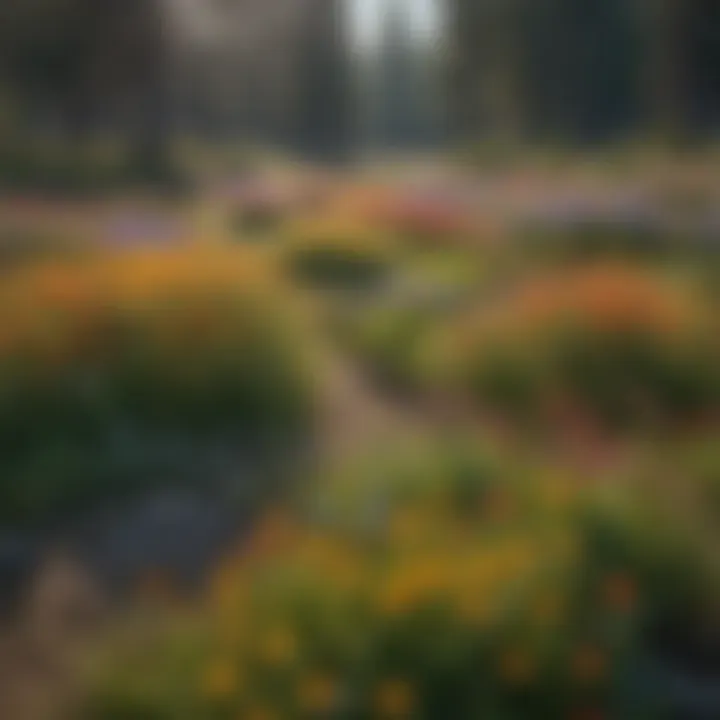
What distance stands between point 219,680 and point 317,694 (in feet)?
0.61

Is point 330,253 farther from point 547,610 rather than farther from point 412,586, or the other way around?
point 547,610

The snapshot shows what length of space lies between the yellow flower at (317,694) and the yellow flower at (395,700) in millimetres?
83

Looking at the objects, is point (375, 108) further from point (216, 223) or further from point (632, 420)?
point (632, 420)

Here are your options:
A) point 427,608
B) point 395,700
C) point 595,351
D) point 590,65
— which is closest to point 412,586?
point 427,608

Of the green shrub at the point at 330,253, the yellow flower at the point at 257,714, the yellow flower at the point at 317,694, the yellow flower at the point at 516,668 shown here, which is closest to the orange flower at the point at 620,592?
the yellow flower at the point at 516,668

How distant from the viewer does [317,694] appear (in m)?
2.32

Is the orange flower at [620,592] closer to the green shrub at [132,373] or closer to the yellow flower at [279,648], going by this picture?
the yellow flower at [279,648]

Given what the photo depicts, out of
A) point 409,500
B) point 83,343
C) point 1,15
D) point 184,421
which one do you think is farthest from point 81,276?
point 409,500

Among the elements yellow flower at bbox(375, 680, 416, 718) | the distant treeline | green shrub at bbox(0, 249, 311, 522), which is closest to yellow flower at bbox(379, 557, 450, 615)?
yellow flower at bbox(375, 680, 416, 718)

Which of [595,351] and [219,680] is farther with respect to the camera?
[595,351]

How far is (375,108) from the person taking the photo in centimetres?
284

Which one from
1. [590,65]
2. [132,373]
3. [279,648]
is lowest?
[279,648]

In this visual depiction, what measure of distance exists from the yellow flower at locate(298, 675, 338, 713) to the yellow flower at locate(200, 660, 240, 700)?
0.41 ft

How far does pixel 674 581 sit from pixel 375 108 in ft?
3.96
